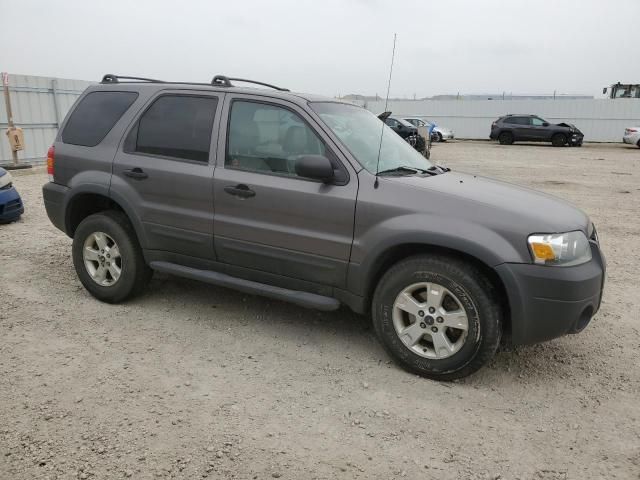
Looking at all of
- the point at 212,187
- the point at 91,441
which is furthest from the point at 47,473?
the point at 212,187

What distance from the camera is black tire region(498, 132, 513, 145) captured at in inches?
1149

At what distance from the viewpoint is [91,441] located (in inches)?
108

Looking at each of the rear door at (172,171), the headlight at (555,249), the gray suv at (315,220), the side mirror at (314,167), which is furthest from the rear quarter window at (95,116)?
the headlight at (555,249)

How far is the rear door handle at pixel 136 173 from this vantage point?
168 inches

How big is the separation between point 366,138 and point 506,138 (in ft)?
90.7

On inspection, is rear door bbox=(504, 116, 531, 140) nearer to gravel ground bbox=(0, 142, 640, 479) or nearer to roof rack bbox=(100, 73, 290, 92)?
gravel ground bbox=(0, 142, 640, 479)

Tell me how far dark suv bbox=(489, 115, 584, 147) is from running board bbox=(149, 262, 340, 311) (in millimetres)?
27714

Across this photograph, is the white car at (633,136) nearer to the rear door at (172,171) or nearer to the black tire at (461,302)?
the black tire at (461,302)

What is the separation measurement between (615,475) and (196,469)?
2.03 m

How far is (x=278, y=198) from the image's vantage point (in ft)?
12.3

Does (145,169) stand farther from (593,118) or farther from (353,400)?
(593,118)

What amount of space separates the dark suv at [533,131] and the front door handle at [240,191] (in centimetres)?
2769

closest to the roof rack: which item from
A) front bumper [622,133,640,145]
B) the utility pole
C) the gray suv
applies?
the gray suv

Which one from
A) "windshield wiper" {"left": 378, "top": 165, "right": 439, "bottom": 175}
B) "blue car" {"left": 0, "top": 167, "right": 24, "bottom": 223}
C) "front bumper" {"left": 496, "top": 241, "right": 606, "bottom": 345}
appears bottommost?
"blue car" {"left": 0, "top": 167, "right": 24, "bottom": 223}
